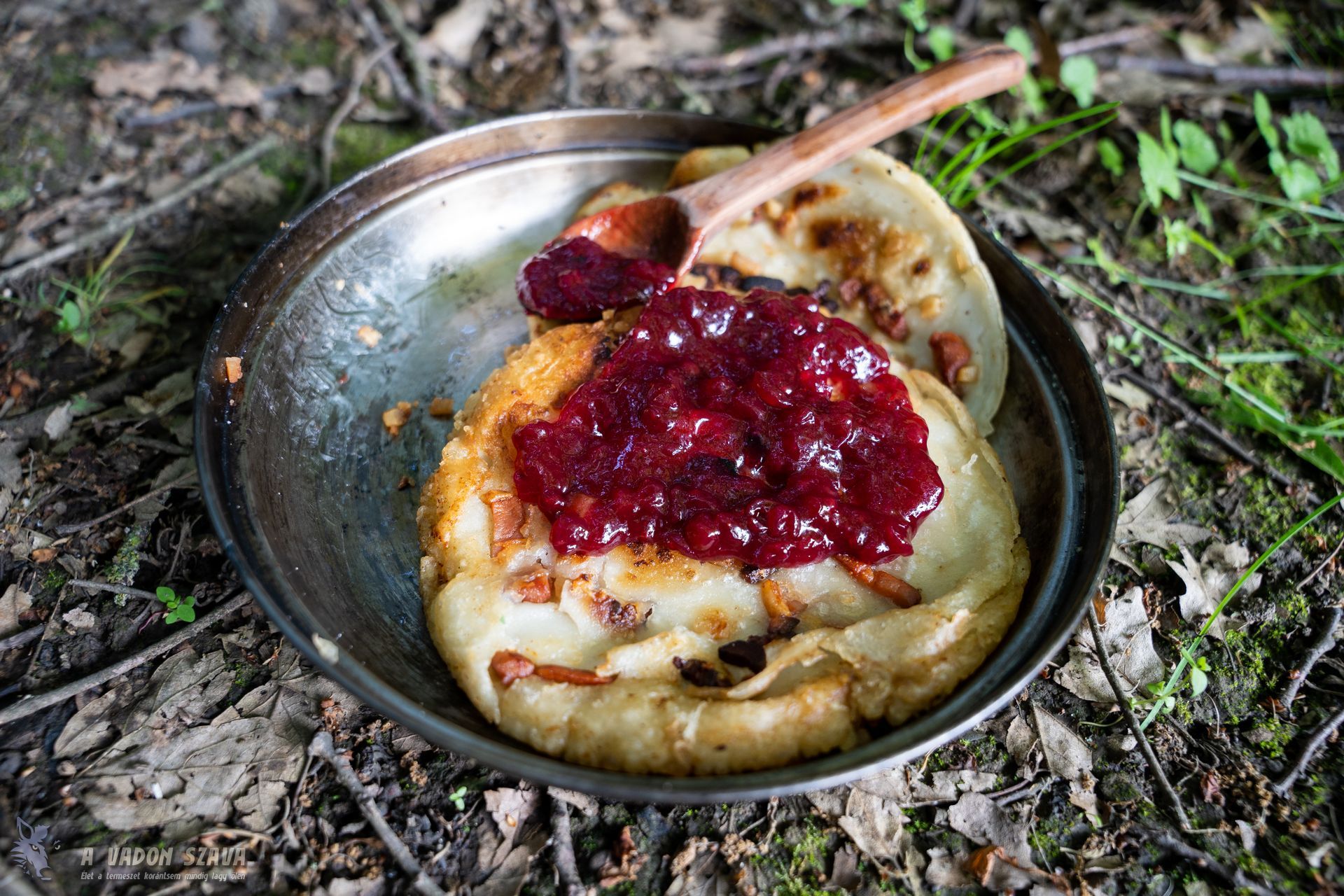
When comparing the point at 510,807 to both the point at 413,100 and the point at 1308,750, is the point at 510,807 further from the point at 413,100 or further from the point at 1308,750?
the point at 413,100

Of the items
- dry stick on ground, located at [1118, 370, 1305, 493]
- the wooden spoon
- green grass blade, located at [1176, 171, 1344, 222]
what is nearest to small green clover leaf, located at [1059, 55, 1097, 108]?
green grass blade, located at [1176, 171, 1344, 222]

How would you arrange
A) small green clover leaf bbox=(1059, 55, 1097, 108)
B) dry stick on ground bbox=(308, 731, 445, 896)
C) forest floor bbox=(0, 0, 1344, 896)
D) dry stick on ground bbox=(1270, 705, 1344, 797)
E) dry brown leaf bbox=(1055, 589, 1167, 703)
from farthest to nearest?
small green clover leaf bbox=(1059, 55, 1097, 108) < dry brown leaf bbox=(1055, 589, 1167, 703) < dry stick on ground bbox=(1270, 705, 1344, 797) < forest floor bbox=(0, 0, 1344, 896) < dry stick on ground bbox=(308, 731, 445, 896)

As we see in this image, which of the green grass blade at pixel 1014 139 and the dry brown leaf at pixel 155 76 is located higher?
the dry brown leaf at pixel 155 76

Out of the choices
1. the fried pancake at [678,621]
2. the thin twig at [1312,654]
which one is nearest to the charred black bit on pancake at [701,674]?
the fried pancake at [678,621]

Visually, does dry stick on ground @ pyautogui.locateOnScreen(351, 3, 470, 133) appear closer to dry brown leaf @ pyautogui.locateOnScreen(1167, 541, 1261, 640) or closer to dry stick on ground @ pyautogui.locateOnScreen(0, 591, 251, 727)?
dry stick on ground @ pyautogui.locateOnScreen(0, 591, 251, 727)

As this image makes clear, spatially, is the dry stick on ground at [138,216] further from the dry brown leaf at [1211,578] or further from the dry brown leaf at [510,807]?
the dry brown leaf at [1211,578]

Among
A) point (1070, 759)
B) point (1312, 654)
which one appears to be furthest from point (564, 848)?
point (1312, 654)
